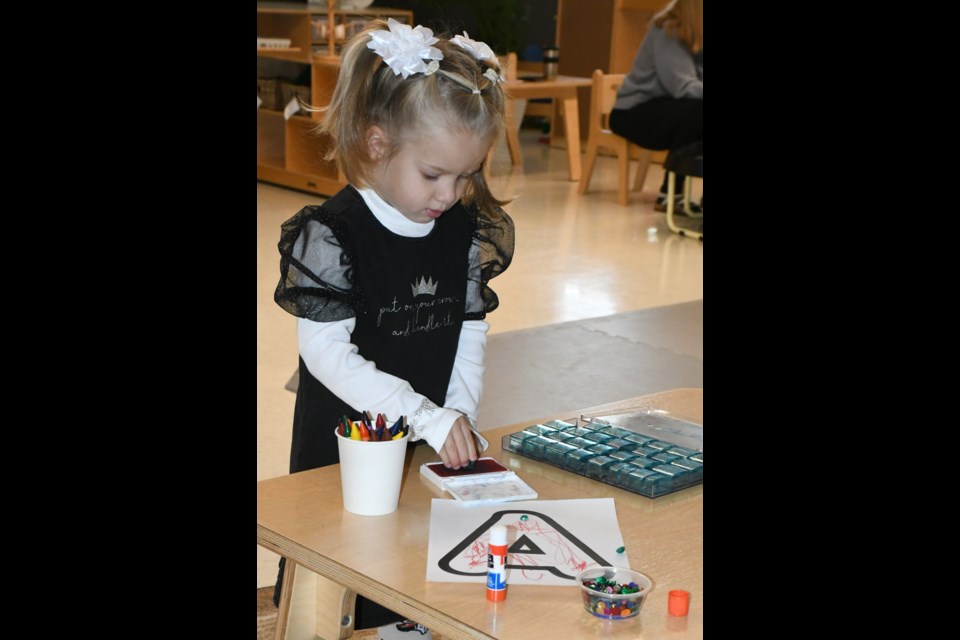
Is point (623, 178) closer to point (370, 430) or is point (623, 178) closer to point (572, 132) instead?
point (572, 132)

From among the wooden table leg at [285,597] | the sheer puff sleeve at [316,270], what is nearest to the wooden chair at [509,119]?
the sheer puff sleeve at [316,270]

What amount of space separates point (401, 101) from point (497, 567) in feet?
2.68

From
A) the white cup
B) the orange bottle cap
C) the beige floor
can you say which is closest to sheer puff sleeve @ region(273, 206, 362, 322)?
the white cup

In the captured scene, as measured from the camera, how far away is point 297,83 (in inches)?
306

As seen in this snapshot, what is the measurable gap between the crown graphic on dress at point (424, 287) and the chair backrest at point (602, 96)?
19.6ft

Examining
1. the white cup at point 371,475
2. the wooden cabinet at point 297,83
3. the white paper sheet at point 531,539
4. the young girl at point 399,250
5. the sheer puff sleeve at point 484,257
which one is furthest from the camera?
the wooden cabinet at point 297,83

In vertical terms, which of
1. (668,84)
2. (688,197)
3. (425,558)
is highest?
(668,84)

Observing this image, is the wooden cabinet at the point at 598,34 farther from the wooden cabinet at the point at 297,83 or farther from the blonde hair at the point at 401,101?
the blonde hair at the point at 401,101

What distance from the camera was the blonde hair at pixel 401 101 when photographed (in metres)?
1.69

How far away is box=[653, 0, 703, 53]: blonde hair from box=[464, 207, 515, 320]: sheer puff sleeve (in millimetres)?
5090

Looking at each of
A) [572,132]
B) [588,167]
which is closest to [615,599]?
[588,167]
